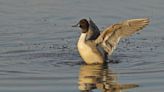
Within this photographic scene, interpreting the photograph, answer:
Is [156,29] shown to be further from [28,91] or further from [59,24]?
[28,91]

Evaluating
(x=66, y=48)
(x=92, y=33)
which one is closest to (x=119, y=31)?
(x=92, y=33)

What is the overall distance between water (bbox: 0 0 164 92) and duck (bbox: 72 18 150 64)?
312 millimetres

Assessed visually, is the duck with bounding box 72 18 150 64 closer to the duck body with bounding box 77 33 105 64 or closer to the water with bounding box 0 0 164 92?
the duck body with bounding box 77 33 105 64

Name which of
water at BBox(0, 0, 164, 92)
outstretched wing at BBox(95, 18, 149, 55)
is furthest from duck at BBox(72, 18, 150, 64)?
water at BBox(0, 0, 164, 92)

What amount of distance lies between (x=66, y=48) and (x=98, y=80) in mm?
3533

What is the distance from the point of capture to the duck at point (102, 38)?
1557 centimetres

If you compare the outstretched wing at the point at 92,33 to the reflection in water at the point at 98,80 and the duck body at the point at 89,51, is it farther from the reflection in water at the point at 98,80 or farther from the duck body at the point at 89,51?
the reflection in water at the point at 98,80

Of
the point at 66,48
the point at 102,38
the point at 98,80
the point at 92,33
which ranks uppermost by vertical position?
the point at 92,33

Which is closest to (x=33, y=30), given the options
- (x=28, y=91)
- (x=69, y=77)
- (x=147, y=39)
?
(x=147, y=39)

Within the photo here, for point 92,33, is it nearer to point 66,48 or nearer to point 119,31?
point 119,31

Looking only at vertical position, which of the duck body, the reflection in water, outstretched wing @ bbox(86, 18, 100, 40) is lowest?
the reflection in water

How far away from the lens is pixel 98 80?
13617mm

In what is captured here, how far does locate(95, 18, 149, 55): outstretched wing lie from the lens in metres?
15.5

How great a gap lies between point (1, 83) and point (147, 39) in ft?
18.2
